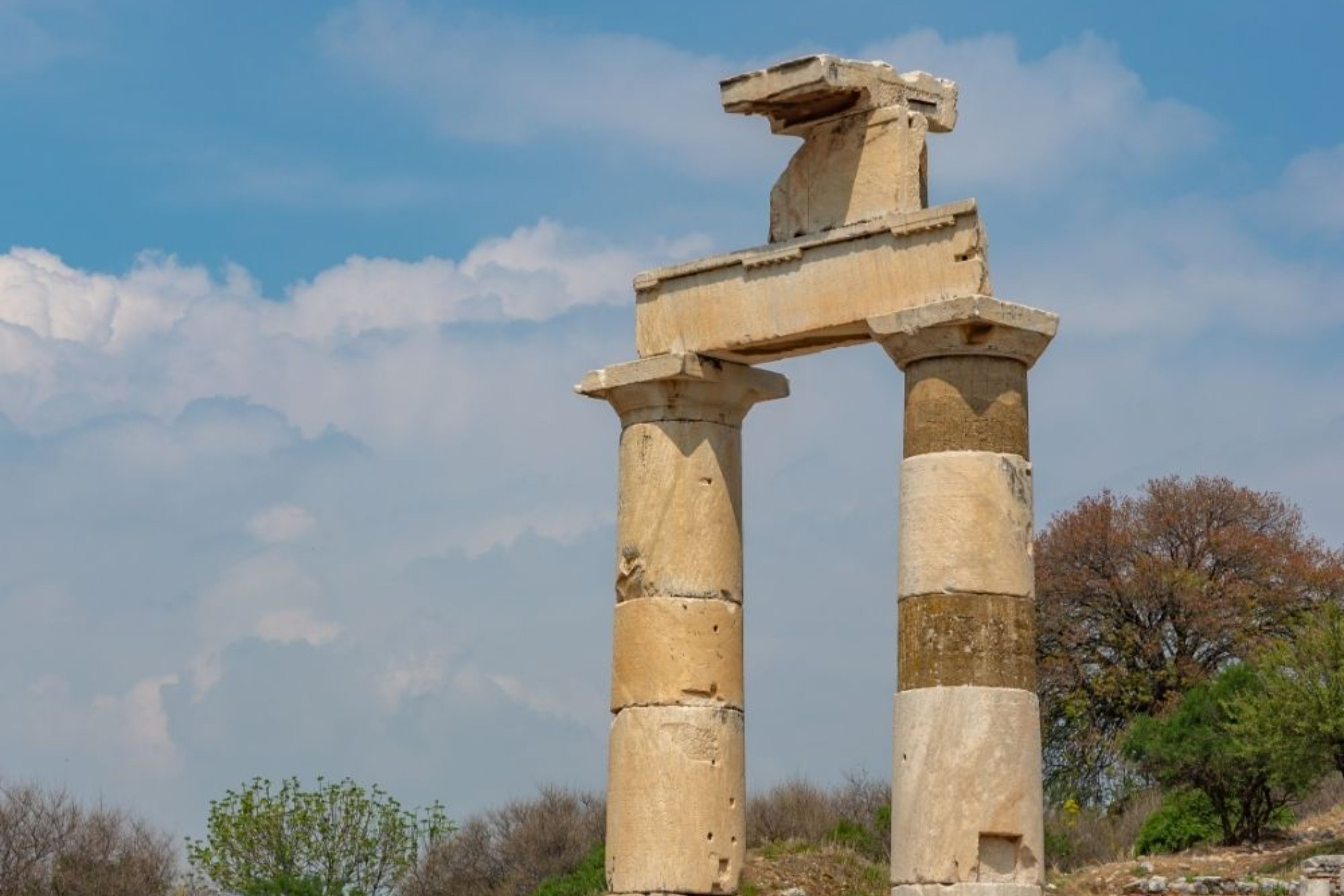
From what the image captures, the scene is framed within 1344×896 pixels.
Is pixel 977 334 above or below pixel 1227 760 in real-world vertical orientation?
below

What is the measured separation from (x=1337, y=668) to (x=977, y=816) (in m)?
21.6

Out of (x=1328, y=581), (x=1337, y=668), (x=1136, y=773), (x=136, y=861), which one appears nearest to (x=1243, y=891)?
(x=1337, y=668)

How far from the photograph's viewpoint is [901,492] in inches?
721

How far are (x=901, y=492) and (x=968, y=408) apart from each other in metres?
0.76

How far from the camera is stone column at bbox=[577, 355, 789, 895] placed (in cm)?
1955

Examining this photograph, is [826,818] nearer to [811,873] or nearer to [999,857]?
[811,873]

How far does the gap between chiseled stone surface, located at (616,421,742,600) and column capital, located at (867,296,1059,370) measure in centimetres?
223

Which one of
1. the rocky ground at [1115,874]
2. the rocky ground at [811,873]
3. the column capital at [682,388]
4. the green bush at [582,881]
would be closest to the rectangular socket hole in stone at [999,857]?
the column capital at [682,388]

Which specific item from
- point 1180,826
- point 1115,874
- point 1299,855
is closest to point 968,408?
point 1115,874

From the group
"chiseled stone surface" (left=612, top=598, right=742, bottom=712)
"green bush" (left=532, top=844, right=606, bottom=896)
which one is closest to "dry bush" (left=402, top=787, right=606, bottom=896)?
"green bush" (left=532, top=844, right=606, bottom=896)

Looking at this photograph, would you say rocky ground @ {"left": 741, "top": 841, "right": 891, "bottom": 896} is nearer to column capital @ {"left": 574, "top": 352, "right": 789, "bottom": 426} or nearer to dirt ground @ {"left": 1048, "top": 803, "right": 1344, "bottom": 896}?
dirt ground @ {"left": 1048, "top": 803, "right": 1344, "bottom": 896}

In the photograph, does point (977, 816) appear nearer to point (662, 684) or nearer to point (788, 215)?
point (662, 684)

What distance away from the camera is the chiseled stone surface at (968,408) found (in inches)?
713

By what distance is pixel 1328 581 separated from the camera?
51906 millimetres
